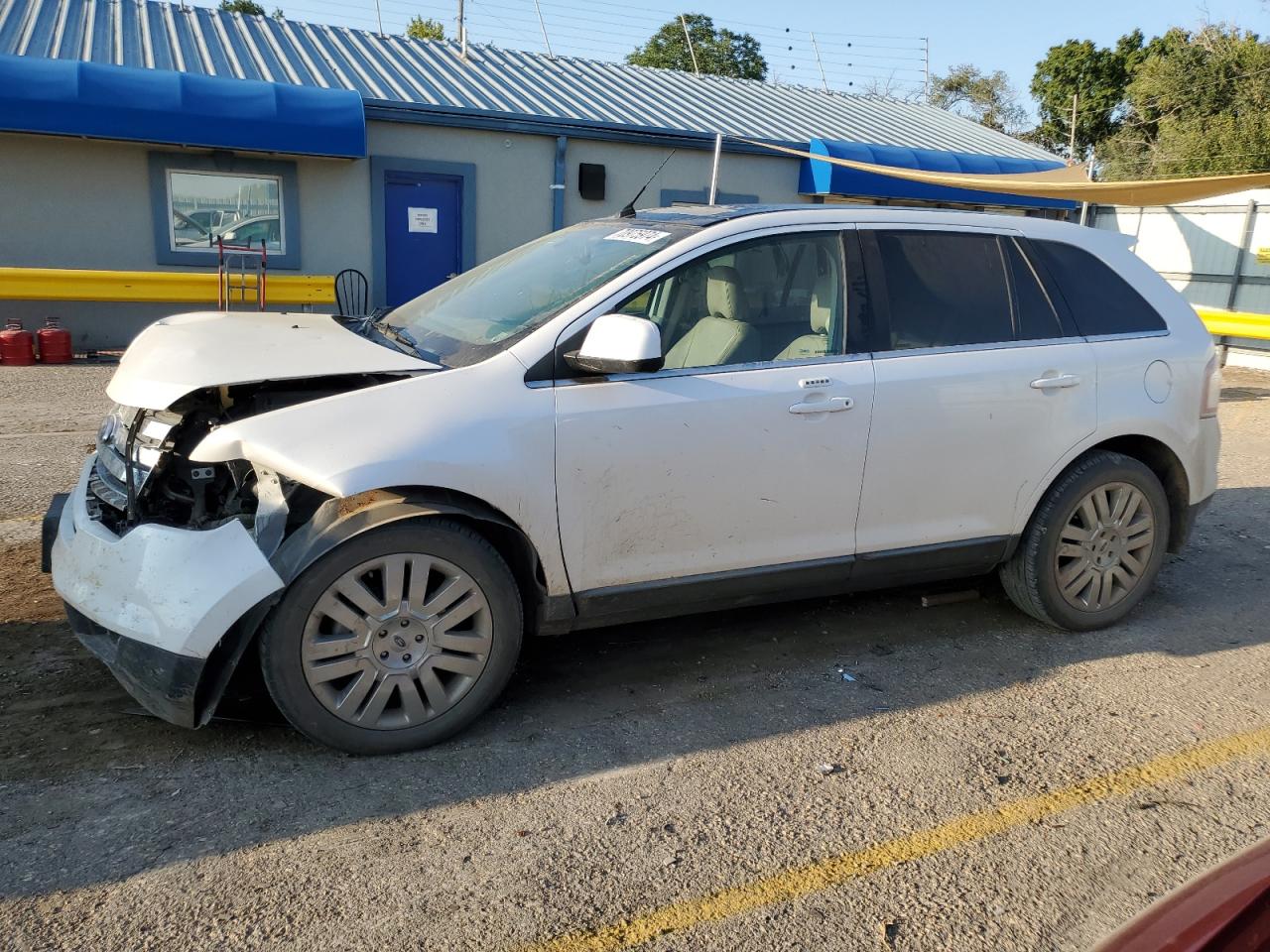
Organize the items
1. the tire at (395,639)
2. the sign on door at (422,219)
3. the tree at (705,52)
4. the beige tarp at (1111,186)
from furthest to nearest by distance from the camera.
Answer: the tree at (705,52) → the sign on door at (422,219) → the beige tarp at (1111,186) → the tire at (395,639)

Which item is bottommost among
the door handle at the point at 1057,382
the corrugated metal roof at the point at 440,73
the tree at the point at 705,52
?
the door handle at the point at 1057,382

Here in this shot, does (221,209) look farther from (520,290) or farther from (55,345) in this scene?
(520,290)

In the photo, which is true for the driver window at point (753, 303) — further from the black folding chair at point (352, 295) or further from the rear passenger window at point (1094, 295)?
the black folding chair at point (352, 295)

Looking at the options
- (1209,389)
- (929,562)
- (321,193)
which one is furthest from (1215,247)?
(929,562)

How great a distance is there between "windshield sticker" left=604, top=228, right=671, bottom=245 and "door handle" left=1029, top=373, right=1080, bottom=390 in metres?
1.69

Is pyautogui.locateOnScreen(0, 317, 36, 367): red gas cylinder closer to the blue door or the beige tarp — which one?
the blue door

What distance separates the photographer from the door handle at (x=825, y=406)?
12.5 feet

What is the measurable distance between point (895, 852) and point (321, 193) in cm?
1247

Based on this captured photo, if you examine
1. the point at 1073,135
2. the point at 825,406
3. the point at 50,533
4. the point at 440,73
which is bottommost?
the point at 50,533

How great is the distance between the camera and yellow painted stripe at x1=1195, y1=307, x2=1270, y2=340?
13984mm

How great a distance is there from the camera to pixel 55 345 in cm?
1140

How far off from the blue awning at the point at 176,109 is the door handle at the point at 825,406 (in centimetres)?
1045

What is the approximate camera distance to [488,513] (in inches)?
134

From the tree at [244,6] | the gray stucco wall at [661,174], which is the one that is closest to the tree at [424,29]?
the tree at [244,6]
